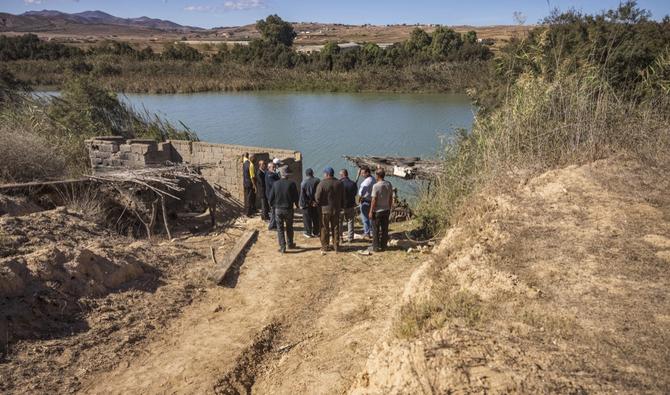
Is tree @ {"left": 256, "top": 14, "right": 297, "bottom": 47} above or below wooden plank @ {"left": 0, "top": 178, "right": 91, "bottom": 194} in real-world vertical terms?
above

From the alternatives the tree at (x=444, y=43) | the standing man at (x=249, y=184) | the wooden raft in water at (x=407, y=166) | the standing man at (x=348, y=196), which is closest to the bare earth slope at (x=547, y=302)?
the standing man at (x=348, y=196)

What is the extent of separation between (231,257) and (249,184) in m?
2.78

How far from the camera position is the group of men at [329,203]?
8578mm

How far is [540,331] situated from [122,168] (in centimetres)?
1051

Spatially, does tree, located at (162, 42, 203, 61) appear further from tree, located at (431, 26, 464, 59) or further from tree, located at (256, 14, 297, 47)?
tree, located at (431, 26, 464, 59)

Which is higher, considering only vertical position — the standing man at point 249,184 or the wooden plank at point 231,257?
the standing man at point 249,184

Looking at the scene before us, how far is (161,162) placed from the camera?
494 inches

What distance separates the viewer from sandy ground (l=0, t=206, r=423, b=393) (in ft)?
17.1

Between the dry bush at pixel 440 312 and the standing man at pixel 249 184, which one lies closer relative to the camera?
the dry bush at pixel 440 312

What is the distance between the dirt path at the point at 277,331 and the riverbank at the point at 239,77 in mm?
35132

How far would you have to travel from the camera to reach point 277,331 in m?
Answer: 6.36

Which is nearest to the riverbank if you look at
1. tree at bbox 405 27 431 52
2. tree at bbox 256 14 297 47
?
A: tree at bbox 405 27 431 52

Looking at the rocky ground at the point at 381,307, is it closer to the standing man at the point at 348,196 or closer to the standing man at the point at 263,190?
the standing man at the point at 348,196

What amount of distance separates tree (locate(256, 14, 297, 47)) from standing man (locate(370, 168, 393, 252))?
5860cm
